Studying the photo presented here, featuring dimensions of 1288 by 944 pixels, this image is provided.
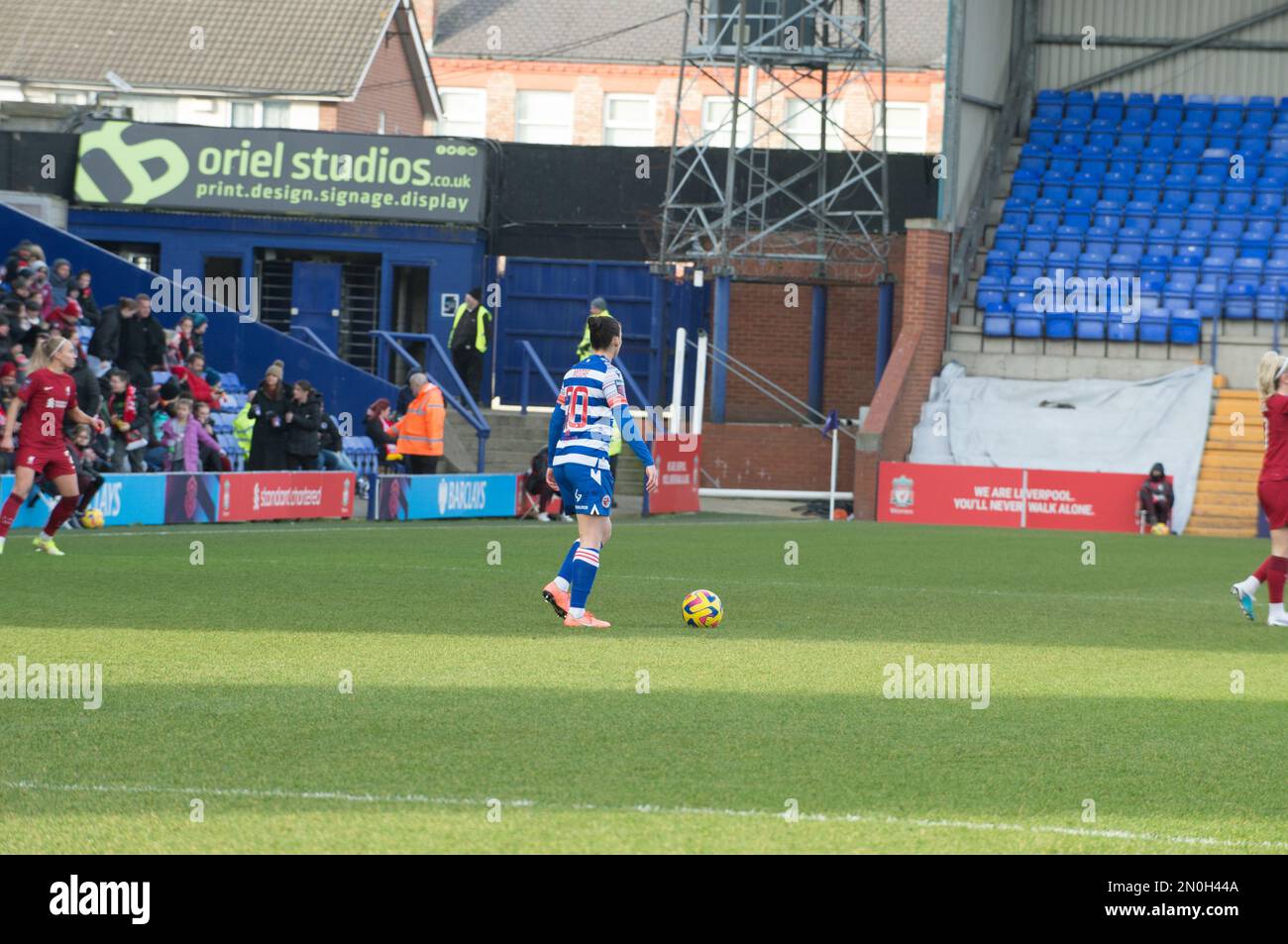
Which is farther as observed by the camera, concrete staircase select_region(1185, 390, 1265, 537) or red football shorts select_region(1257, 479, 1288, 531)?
concrete staircase select_region(1185, 390, 1265, 537)

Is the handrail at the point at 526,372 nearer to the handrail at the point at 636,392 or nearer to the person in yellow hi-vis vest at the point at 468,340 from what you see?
the person in yellow hi-vis vest at the point at 468,340

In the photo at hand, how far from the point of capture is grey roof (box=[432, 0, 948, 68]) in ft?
209

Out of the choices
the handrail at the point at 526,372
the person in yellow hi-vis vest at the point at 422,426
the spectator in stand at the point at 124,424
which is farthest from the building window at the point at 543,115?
the spectator in stand at the point at 124,424

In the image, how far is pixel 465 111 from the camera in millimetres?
65250

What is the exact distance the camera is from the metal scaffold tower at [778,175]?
35.5 meters

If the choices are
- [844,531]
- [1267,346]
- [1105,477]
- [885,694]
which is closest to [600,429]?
[885,694]

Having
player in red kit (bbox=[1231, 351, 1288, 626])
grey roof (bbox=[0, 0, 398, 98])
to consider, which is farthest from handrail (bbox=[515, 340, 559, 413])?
player in red kit (bbox=[1231, 351, 1288, 626])

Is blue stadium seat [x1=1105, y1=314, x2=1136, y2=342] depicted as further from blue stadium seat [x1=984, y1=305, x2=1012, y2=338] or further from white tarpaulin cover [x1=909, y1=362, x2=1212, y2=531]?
blue stadium seat [x1=984, y1=305, x2=1012, y2=338]

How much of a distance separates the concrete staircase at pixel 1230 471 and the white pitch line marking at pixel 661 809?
24176 mm

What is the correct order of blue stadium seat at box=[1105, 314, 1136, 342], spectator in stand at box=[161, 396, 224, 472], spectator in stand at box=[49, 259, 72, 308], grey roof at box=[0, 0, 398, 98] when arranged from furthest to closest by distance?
grey roof at box=[0, 0, 398, 98] → blue stadium seat at box=[1105, 314, 1136, 342] → spectator in stand at box=[49, 259, 72, 308] → spectator in stand at box=[161, 396, 224, 472]

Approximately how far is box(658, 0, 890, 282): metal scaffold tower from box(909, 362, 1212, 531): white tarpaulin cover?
418 centimetres

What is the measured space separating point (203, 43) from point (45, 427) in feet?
133

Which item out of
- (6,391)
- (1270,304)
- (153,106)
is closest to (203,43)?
(153,106)

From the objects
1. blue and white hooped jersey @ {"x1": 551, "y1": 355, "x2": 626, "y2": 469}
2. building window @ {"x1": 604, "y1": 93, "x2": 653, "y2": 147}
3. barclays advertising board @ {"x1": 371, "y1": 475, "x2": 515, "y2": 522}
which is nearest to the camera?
blue and white hooped jersey @ {"x1": 551, "y1": 355, "x2": 626, "y2": 469}
